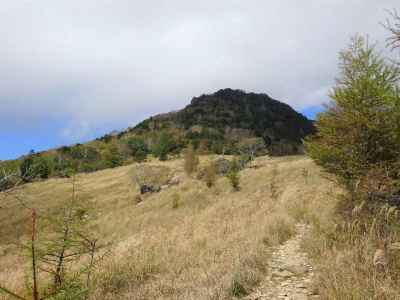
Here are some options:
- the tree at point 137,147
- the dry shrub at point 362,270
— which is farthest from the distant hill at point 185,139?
the dry shrub at point 362,270

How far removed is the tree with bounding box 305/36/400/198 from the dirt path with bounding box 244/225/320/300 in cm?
410

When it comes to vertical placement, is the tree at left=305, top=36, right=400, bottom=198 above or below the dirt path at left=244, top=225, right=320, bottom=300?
above

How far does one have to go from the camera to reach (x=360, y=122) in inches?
418

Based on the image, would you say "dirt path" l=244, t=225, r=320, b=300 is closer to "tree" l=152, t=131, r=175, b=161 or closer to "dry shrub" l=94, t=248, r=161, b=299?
"dry shrub" l=94, t=248, r=161, b=299

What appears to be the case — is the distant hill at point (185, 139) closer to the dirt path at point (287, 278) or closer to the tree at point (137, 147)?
the tree at point (137, 147)

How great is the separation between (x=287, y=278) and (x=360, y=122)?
6704 mm

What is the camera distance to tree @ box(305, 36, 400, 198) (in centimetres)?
1042

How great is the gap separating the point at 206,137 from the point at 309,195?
113 m

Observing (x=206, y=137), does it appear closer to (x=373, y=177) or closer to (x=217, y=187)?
(x=217, y=187)

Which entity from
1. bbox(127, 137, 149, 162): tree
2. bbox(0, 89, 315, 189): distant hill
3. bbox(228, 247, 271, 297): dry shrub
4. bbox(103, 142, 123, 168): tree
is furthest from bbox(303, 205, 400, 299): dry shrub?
bbox(127, 137, 149, 162): tree

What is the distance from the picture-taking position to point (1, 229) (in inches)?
1323

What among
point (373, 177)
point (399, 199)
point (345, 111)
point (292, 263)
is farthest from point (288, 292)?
point (345, 111)

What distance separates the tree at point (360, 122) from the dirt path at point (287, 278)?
4104 millimetres

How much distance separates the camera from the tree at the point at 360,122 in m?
10.4
